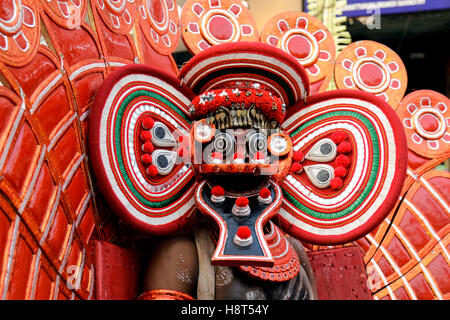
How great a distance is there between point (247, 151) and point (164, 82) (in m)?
0.40

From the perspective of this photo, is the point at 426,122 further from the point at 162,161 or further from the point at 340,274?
the point at 162,161

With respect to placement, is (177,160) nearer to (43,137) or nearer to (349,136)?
(43,137)

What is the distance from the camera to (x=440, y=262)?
1741 millimetres

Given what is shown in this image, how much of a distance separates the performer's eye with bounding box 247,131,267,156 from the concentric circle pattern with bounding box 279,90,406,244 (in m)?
0.24

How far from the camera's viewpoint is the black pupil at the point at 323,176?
1.49 m

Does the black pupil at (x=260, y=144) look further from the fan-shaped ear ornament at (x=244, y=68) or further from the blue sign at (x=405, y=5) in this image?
the blue sign at (x=405, y=5)

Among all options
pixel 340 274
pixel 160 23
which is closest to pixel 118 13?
pixel 160 23

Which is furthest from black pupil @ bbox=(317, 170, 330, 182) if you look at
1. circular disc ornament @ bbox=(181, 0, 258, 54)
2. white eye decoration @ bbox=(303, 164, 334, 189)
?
circular disc ornament @ bbox=(181, 0, 258, 54)

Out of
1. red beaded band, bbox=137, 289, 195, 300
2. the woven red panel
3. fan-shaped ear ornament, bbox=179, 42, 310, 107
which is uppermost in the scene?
fan-shaped ear ornament, bbox=179, 42, 310, 107

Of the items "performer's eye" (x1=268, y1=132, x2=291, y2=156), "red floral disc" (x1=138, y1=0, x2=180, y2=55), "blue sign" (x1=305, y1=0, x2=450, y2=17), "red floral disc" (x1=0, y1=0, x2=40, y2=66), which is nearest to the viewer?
"red floral disc" (x1=0, y1=0, x2=40, y2=66)

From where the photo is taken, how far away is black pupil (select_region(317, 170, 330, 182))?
149cm

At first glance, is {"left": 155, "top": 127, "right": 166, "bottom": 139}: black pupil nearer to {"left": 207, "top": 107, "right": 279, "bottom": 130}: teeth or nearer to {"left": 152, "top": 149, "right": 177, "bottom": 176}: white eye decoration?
{"left": 152, "top": 149, "right": 177, "bottom": 176}: white eye decoration

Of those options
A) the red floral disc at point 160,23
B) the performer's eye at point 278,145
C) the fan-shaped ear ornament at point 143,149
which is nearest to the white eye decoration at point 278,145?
the performer's eye at point 278,145

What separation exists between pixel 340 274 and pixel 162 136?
2.99 ft
